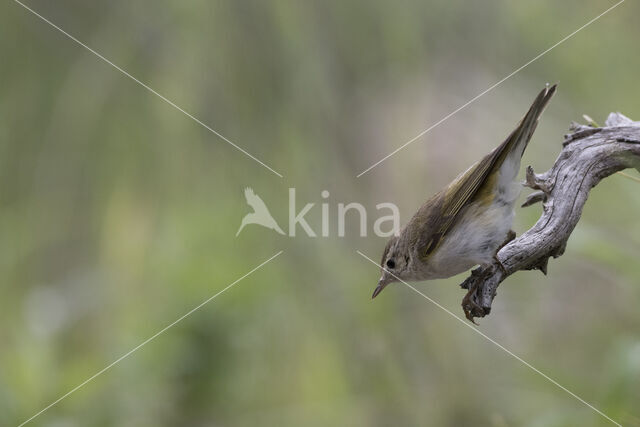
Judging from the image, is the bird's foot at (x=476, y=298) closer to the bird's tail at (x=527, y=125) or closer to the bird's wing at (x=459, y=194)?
the bird's wing at (x=459, y=194)

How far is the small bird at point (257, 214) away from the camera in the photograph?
17.5ft

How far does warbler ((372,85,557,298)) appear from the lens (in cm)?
296

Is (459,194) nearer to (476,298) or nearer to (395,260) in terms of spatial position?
(395,260)

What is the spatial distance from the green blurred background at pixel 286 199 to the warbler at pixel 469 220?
4.17 ft

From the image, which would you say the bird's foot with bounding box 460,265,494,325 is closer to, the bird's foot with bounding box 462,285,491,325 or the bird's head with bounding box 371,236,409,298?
the bird's foot with bounding box 462,285,491,325

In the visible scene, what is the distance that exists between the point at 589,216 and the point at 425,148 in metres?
1.28

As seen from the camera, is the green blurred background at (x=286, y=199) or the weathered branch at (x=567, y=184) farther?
the green blurred background at (x=286, y=199)

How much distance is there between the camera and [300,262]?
4.89 meters

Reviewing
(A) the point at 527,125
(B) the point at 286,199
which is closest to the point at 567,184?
(A) the point at 527,125

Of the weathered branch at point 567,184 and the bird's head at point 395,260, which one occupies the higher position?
the weathered branch at point 567,184

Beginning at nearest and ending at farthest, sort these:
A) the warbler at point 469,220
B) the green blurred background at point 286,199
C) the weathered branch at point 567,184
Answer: the weathered branch at point 567,184
the warbler at point 469,220
the green blurred background at point 286,199

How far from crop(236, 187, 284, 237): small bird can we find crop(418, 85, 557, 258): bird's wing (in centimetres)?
210

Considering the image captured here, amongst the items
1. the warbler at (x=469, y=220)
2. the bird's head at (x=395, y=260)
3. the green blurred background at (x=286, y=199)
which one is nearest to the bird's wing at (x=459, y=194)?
the warbler at (x=469, y=220)

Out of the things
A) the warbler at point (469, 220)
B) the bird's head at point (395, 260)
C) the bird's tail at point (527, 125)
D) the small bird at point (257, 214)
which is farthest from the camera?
the small bird at point (257, 214)
